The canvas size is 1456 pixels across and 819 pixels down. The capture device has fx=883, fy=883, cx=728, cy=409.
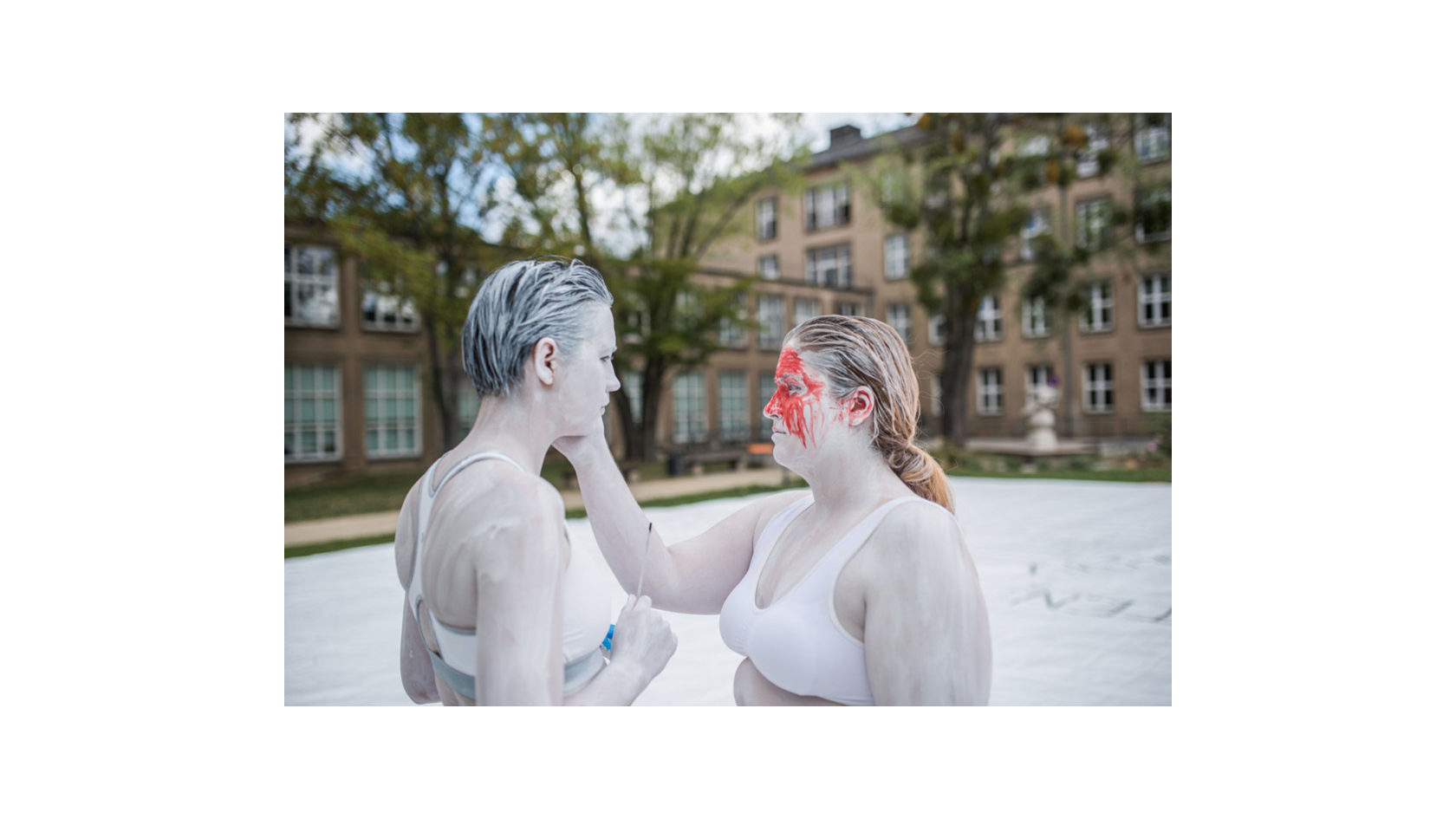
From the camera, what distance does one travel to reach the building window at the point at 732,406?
13.0 metres

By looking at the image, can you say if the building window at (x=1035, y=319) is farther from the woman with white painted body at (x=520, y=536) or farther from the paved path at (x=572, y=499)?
the woman with white painted body at (x=520, y=536)

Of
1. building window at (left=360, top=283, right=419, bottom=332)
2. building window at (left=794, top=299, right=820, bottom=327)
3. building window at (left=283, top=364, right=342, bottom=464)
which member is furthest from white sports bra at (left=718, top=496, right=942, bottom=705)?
building window at (left=794, top=299, right=820, bottom=327)

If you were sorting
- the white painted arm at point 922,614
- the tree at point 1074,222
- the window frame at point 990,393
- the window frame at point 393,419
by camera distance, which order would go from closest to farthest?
1. the white painted arm at point 922,614
2. the window frame at point 393,419
3. the tree at point 1074,222
4. the window frame at point 990,393

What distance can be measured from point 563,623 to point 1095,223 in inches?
598

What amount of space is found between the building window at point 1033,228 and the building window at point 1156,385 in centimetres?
388

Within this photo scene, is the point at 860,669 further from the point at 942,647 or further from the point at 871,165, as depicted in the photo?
the point at 871,165

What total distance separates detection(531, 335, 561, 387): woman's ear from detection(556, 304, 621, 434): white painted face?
0.02 meters

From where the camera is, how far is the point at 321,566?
22.6 feet

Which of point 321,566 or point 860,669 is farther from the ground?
point 860,669

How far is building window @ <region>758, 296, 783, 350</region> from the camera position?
1136cm

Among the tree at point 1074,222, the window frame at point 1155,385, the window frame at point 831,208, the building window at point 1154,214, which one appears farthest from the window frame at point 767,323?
the window frame at point 1155,385
